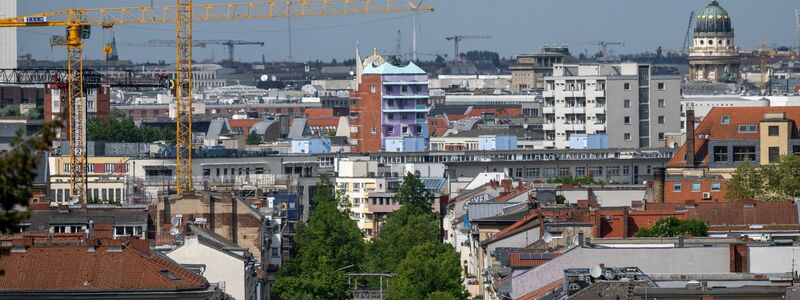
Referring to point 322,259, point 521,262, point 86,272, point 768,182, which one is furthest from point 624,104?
point 86,272

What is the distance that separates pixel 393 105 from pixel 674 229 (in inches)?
4546

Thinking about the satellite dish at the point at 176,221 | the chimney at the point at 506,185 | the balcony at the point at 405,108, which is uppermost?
the balcony at the point at 405,108

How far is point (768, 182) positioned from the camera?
3664 inches

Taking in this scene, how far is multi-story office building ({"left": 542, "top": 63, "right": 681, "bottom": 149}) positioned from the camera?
17488cm

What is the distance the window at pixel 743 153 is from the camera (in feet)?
357

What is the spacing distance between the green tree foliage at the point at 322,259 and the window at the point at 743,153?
50.1 feet

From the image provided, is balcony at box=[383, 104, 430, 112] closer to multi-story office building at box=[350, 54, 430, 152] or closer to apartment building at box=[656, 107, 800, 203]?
multi-story office building at box=[350, 54, 430, 152]

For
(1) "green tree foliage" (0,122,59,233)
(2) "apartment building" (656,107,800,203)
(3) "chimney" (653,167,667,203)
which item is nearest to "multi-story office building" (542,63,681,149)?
(2) "apartment building" (656,107,800,203)

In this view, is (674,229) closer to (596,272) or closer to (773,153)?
(596,272)

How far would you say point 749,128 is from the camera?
363 feet

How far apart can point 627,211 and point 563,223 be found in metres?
3.84

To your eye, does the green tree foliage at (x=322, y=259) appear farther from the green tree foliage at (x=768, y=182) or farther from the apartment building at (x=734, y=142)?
the green tree foliage at (x=768, y=182)

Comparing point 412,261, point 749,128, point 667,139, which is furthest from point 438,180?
point 412,261

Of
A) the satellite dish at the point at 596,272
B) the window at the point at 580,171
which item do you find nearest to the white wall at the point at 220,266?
the satellite dish at the point at 596,272
